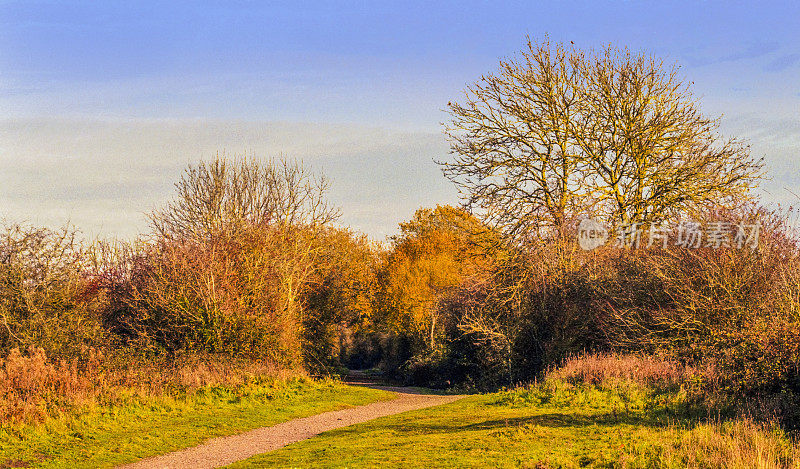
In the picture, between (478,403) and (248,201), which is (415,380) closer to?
(248,201)

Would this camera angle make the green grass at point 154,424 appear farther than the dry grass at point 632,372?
No

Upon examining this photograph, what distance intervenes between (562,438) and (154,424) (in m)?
10.7

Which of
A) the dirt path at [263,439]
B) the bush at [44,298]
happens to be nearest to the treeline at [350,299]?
Answer: the bush at [44,298]

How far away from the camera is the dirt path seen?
541 inches

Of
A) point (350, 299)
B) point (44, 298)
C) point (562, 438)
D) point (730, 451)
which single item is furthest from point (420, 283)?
point (730, 451)

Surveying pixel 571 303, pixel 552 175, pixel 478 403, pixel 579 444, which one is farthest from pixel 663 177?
pixel 579 444

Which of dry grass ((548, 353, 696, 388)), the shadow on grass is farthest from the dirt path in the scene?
dry grass ((548, 353, 696, 388))

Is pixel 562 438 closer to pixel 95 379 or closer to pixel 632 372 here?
pixel 632 372

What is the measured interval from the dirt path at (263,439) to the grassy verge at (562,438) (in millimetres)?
901

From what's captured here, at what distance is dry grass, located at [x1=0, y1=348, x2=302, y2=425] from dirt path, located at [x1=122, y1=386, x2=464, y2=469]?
364 cm

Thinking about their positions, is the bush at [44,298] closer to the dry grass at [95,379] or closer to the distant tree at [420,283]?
the dry grass at [95,379]

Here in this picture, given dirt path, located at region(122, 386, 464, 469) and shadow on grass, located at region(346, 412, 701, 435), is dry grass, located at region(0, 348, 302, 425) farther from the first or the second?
shadow on grass, located at region(346, 412, 701, 435)

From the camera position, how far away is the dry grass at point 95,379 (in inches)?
631

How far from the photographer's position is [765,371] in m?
14.1
